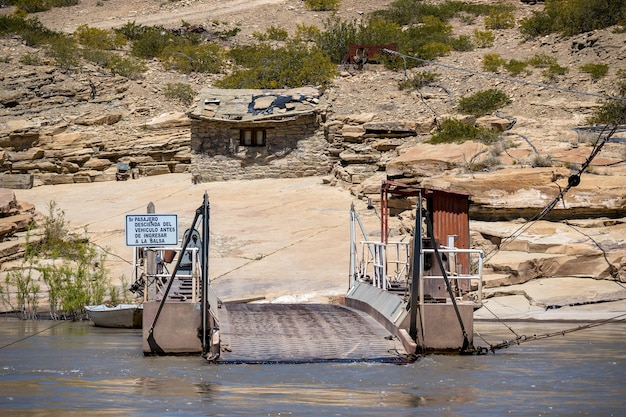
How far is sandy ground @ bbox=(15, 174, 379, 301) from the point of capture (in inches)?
1081

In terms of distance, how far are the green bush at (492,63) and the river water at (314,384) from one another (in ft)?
105

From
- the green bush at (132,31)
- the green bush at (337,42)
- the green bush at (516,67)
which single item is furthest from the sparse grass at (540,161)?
the green bush at (132,31)

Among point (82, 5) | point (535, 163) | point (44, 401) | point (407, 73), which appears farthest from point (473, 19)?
point (44, 401)

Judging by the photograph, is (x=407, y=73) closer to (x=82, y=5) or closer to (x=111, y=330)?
(x=111, y=330)

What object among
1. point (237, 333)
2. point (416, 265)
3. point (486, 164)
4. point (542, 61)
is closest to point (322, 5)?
point (542, 61)

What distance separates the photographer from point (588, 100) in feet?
141

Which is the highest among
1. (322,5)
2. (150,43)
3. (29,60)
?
(322,5)

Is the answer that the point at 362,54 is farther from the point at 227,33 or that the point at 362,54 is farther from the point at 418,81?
the point at 227,33

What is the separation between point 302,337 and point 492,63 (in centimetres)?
3493

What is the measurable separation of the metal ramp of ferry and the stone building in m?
22.1

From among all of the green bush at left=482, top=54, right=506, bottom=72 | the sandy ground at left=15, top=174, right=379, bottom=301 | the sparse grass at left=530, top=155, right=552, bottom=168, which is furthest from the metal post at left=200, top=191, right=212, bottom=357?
the green bush at left=482, top=54, right=506, bottom=72

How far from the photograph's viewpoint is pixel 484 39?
5909 centimetres

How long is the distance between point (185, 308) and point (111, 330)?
5.91 m

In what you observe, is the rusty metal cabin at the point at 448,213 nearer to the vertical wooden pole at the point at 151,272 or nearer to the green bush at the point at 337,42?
the vertical wooden pole at the point at 151,272
